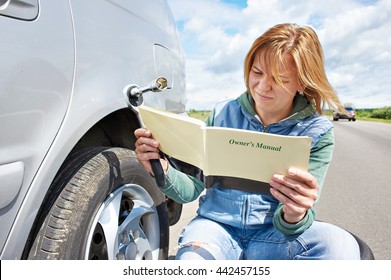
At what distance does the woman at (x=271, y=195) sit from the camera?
147cm

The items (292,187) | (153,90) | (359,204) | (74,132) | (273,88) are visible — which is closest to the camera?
(292,187)

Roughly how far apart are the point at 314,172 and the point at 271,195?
0.68 ft

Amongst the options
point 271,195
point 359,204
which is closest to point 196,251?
point 271,195

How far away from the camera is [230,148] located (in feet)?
4.22

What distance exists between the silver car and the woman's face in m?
0.56

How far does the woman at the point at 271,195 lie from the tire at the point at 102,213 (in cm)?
18

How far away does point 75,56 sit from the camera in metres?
1.40

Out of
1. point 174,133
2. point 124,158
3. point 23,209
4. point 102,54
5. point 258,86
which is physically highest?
point 102,54

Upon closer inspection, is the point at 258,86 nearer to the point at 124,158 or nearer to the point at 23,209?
the point at 124,158

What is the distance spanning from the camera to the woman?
1.47 meters

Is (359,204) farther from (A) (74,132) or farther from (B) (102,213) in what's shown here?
(A) (74,132)

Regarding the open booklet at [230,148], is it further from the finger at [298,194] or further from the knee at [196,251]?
the knee at [196,251]
